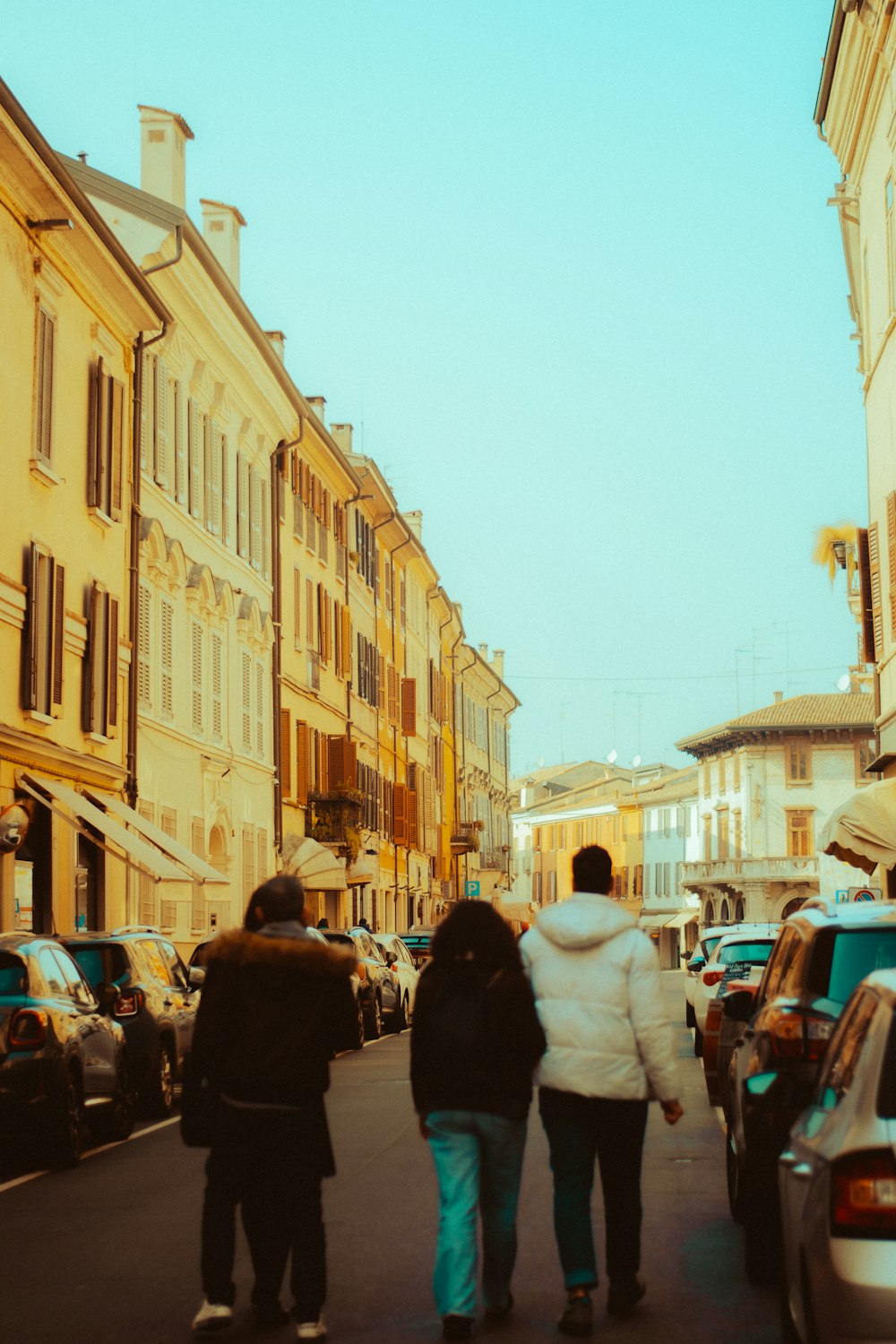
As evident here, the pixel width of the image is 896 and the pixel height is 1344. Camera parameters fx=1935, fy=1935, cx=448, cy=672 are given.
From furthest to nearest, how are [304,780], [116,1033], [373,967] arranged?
[304,780] → [373,967] → [116,1033]

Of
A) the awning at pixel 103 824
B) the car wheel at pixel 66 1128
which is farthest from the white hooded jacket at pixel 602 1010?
the awning at pixel 103 824

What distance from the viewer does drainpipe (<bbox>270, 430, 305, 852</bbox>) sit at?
40.6 metres

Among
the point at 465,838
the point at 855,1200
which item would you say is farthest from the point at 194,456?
the point at 465,838

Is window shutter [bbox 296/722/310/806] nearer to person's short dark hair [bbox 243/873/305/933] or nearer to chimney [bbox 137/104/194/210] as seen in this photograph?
chimney [bbox 137/104/194/210]

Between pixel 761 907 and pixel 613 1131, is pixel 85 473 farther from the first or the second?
pixel 761 907

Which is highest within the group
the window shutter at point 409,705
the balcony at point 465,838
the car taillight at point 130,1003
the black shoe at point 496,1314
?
the window shutter at point 409,705

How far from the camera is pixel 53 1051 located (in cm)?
1298

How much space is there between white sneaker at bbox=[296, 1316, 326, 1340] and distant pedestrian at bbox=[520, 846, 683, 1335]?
934mm

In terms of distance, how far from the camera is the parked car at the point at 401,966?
32.8 meters

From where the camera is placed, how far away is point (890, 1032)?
536cm

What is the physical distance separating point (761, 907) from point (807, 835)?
4.35 meters

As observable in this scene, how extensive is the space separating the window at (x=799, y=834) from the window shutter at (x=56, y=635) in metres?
76.1

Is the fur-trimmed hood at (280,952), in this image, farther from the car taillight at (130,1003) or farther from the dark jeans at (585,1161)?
the car taillight at (130,1003)

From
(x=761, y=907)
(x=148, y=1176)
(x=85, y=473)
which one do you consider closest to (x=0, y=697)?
(x=85, y=473)
